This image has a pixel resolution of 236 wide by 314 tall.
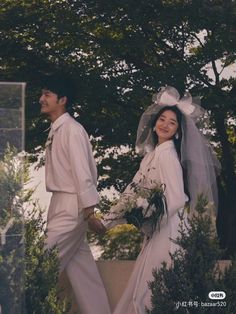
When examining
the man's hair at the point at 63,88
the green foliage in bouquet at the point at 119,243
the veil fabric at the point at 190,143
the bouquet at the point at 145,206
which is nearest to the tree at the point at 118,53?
the green foliage in bouquet at the point at 119,243

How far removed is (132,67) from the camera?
39.3 ft

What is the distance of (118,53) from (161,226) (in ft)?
9.33

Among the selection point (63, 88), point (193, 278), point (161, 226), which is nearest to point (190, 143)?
point (161, 226)

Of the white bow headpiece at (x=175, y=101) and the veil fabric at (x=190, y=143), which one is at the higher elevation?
the white bow headpiece at (x=175, y=101)

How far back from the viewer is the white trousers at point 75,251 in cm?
924

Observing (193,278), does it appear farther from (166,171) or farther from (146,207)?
(166,171)

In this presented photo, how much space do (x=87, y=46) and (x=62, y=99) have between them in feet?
7.14

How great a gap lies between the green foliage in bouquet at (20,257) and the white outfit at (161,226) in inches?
49.8

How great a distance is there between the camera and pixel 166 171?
9.20 metres

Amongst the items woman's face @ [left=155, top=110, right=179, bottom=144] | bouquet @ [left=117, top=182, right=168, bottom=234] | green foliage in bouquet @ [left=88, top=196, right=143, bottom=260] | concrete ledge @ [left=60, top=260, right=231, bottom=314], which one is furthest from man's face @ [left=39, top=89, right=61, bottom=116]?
green foliage in bouquet @ [left=88, top=196, right=143, bottom=260]

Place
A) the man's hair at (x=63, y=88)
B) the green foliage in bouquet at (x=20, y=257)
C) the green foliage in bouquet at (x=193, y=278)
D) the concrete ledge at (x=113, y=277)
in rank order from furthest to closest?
the concrete ledge at (x=113, y=277), the man's hair at (x=63, y=88), the green foliage in bouquet at (x=193, y=278), the green foliage in bouquet at (x=20, y=257)

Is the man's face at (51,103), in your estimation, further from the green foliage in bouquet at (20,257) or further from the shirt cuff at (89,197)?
the green foliage in bouquet at (20,257)

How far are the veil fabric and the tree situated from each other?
154 centimetres

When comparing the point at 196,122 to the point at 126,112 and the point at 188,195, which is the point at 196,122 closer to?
the point at 188,195
